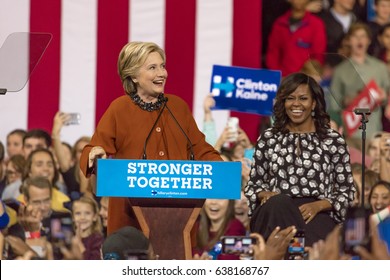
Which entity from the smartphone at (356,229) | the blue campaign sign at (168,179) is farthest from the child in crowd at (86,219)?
the blue campaign sign at (168,179)

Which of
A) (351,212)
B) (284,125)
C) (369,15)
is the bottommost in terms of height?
(351,212)

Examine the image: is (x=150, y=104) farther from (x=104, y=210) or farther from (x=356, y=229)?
(x=104, y=210)

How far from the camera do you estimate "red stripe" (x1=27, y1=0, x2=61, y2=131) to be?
8758mm

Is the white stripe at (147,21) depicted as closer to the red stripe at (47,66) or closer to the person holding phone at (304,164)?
the red stripe at (47,66)

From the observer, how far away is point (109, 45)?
28.8 ft

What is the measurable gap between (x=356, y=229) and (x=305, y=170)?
1.26 m

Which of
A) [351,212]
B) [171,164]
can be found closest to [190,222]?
[171,164]

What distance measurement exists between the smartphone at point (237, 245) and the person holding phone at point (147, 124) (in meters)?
0.54

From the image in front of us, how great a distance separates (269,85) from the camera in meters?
8.59

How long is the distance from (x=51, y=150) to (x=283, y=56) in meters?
1.56

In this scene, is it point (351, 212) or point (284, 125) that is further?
point (351, 212)

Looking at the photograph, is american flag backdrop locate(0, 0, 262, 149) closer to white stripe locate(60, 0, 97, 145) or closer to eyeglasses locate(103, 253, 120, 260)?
white stripe locate(60, 0, 97, 145)
